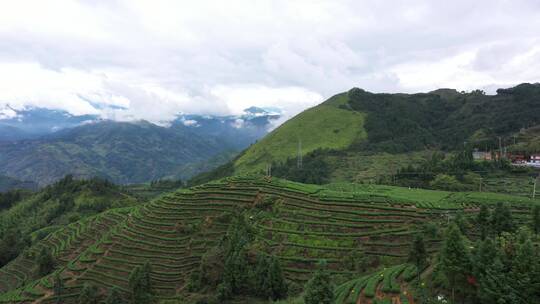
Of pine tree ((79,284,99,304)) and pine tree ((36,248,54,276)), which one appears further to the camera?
pine tree ((36,248,54,276))

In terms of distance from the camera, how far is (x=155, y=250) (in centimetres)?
7212

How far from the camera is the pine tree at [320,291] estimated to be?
116ft

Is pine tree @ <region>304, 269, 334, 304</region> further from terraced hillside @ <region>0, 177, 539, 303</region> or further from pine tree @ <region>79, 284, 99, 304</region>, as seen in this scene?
pine tree @ <region>79, 284, 99, 304</region>

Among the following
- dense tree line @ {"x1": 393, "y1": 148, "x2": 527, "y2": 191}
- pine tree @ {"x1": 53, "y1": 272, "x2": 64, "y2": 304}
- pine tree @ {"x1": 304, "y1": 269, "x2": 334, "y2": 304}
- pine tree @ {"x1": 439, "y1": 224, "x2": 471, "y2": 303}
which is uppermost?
dense tree line @ {"x1": 393, "y1": 148, "x2": 527, "y2": 191}

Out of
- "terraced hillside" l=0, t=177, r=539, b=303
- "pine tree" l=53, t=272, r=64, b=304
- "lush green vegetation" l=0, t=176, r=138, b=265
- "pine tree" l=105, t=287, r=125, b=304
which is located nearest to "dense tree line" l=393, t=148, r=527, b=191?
"terraced hillside" l=0, t=177, r=539, b=303

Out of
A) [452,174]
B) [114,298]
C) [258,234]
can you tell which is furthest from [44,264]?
[452,174]

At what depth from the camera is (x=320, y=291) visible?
3544 cm

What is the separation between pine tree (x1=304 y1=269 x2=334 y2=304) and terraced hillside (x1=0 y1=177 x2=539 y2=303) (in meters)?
18.4

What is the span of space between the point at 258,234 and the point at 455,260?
39181 mm

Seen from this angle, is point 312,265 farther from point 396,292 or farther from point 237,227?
point 396,292

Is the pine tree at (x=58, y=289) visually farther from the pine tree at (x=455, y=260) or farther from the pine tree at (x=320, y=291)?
the pine tree at (x=455, y=260)

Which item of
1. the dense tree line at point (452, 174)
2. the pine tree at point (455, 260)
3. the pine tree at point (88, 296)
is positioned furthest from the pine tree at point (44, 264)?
the dense tree line at point (452, 174)

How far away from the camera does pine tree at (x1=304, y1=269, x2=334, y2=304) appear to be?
3541 centimetres

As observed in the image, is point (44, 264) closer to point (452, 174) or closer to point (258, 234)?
point (258, 234)
